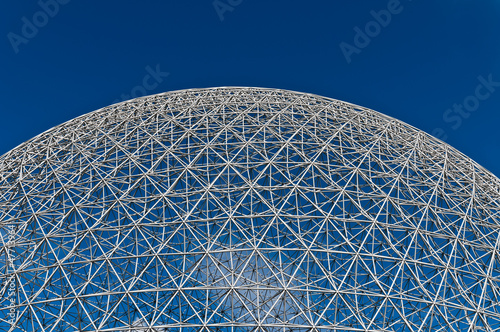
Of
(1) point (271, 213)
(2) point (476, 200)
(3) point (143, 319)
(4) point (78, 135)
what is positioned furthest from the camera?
(4) point (78, 135)

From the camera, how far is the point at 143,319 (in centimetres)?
1800

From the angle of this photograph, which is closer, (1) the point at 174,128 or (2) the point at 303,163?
(2) the point at 303,163

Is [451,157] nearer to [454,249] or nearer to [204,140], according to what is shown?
[454,249]

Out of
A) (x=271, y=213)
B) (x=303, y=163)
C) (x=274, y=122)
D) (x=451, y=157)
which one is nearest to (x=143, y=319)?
(x=271, y=213)

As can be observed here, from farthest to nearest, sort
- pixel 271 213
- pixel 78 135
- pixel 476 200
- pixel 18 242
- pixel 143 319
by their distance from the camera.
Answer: pixel 78 135
pixel 476 200
pixel 18 242
pixel 271 213
pixel 143 319

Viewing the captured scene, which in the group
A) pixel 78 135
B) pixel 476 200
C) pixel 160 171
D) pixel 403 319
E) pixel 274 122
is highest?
pixel 78 135

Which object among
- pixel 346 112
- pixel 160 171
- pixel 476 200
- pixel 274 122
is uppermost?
pixel 160 171

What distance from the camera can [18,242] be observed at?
71.2 feet

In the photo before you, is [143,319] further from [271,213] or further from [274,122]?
[274,122]

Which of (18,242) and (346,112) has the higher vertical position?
(18,242)

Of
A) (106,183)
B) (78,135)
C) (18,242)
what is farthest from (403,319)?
(78,135)

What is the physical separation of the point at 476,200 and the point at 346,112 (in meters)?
7.51

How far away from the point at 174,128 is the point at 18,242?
848 cm

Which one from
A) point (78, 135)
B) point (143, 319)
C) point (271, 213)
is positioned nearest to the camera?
point (143, 319)
